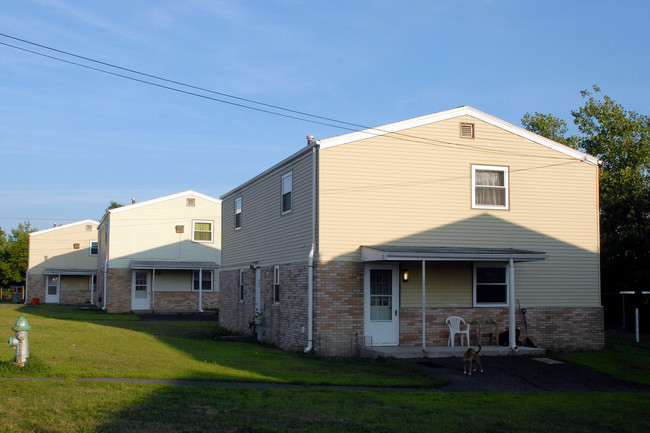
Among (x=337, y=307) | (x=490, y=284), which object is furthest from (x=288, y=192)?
(x=490, y=284)

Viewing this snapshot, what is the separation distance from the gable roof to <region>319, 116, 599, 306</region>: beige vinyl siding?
13cm

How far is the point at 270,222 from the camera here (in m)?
20.6

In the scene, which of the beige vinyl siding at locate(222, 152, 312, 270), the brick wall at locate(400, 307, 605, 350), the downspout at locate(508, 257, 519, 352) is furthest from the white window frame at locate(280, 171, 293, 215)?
the downspout at locate(508, 257, 519, 352)

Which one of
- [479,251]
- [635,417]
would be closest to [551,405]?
[635,417]

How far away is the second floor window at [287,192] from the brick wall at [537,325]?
4580mm

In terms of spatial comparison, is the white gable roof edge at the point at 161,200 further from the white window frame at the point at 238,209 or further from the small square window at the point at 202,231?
the white window frame at the point at 238,209

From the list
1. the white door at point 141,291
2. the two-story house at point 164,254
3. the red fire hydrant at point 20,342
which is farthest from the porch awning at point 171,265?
the red fire hydrant at point 20,342

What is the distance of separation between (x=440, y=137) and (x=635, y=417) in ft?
32.1

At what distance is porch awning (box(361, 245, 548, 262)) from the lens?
51.1ft

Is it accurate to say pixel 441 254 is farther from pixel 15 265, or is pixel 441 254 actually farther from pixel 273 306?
pixel 15 265

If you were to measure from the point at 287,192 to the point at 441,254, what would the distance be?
5.32 metres

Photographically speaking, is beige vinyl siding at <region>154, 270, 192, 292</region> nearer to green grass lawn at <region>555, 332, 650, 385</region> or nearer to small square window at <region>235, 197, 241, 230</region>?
small square window at <region>235, 197, 241, 230</region>

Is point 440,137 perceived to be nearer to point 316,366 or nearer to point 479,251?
point 479,251

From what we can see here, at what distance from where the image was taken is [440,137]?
17734mm
